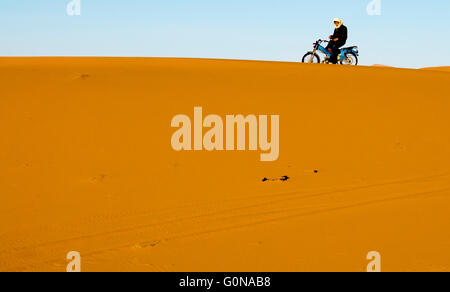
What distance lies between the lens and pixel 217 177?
16.4 feet

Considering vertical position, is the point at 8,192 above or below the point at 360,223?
above

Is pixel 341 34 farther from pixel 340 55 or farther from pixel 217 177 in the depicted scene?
pixel 217 177

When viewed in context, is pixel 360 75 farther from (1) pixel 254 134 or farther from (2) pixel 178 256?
(2) pixel 178 256

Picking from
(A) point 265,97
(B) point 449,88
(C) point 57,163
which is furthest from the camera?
(B) point 449,88

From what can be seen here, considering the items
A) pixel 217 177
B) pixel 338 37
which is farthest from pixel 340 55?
pixel 217 177

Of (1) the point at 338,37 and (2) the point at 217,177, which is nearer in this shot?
(2) the point at 217,177

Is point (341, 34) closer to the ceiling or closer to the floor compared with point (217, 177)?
closer to the ceiling

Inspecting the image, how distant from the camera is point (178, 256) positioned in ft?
10.4

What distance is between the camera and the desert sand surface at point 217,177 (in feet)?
10.7

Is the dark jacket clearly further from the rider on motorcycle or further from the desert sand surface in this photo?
the desert sand surface

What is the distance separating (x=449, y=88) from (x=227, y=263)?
859cm

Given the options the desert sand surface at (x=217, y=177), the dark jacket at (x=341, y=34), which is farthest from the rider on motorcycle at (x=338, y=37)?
the desert sand surface at (x=217, y=177)

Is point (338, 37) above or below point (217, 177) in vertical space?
above

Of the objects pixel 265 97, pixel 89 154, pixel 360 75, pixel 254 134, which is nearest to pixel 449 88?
pixel 360 75
